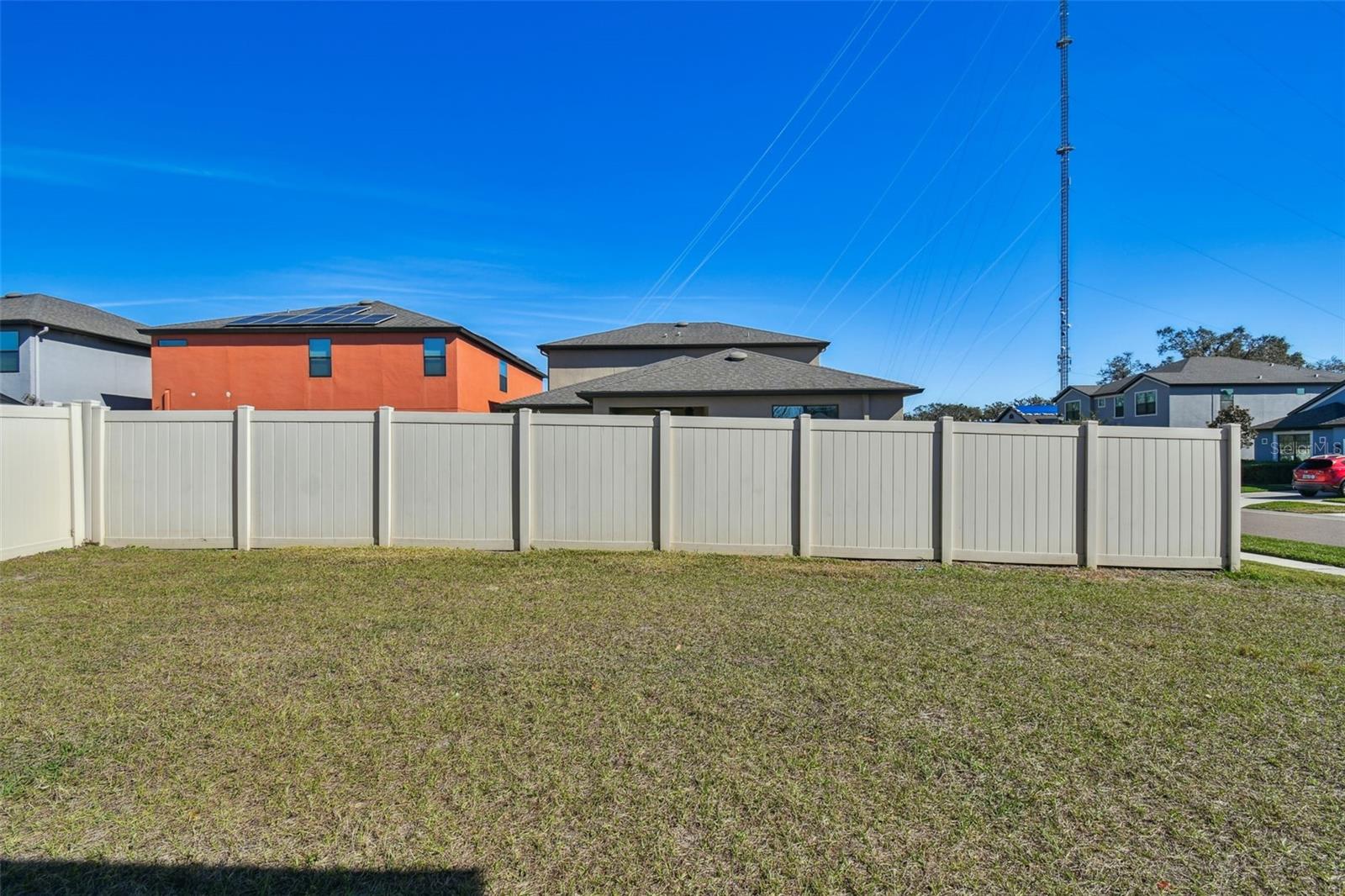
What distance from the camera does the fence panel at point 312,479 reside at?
335 inches

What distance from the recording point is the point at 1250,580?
732 centimetres

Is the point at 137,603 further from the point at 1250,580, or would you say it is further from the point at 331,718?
the point at 1250,580

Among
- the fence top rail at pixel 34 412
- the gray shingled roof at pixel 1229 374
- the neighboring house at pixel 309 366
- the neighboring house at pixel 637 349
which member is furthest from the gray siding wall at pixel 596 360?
the gray shingled roof at pixel 1229 374

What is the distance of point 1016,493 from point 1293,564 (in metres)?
4.39

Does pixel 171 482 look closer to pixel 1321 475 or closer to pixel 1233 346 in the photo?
pixel 1321 475

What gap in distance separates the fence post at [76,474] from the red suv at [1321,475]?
3252 centimetres

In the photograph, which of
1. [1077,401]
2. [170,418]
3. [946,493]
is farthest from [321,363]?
[1077,401]

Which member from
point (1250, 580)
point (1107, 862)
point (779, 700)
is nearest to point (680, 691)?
point (779, 700)

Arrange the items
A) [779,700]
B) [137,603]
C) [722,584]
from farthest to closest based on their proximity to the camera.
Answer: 1. [722,584]
2. [137,603]
3. [779,700]

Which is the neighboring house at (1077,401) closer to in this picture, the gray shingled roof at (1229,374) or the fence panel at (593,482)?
the gray shingled roof at (1229,374)

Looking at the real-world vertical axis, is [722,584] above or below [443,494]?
below

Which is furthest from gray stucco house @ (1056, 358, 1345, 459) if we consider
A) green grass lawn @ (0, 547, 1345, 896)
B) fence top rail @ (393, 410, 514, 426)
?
green grass lawn @ (0, 547, 1345, 896)

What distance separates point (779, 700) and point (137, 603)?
5774 millimetres

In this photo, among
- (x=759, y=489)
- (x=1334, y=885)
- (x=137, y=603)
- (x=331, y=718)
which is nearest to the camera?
(x=1334, y=885)
